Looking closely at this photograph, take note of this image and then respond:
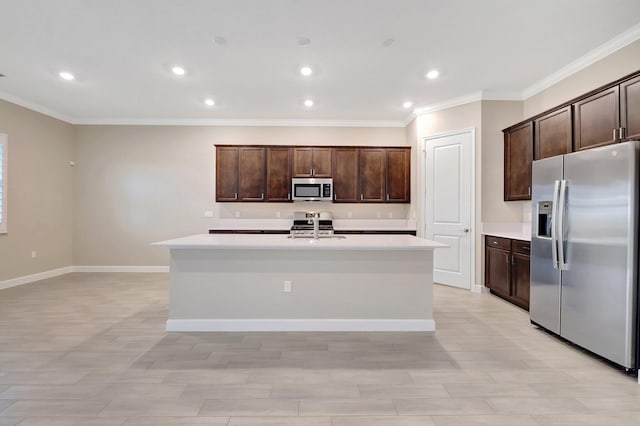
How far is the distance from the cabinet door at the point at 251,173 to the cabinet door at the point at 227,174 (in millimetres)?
94

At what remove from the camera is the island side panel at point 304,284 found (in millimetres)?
3287

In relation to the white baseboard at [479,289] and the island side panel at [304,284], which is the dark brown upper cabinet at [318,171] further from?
the island side panel at [304,284]

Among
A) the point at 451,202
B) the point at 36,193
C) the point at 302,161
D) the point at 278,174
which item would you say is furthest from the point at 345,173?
the point at 36,193

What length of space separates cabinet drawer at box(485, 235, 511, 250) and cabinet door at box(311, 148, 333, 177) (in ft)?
9.42

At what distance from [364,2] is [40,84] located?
4.70 m

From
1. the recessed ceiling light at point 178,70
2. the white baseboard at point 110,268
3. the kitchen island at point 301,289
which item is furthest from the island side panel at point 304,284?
the white baseboard at point 110,268

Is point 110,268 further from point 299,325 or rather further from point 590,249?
point 590,249

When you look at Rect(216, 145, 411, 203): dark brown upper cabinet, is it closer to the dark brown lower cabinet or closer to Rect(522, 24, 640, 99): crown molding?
the dark brown lower cabinet

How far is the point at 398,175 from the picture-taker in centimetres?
605

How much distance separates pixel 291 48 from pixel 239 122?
3052mm

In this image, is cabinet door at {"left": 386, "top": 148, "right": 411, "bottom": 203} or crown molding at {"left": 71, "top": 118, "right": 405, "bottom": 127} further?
crown molding at {"left": 71, "top": 118, "right": 405, "bottom": 127}

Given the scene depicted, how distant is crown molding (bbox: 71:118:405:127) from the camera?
6.21 metres

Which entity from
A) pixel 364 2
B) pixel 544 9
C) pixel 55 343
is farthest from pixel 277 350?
pixel 544 9

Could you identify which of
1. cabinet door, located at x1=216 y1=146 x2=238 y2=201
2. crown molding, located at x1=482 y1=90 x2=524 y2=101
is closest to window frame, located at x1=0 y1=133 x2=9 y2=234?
cabinet door, located at x1=216 y1=146 x2=238 y2=201
